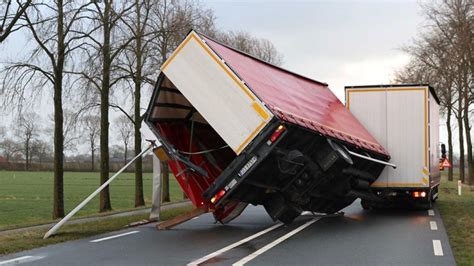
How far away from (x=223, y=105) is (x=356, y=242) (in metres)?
3.46

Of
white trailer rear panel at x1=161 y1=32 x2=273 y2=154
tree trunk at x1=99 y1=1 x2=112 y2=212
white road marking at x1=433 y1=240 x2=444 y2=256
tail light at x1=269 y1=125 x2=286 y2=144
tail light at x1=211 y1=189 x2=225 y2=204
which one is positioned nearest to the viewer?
white road marking at x1=433 y1=240 x2=444 y2=256

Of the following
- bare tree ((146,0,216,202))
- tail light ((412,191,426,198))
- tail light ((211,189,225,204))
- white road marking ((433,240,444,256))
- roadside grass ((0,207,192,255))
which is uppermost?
bare tree ((146,0,216,202))

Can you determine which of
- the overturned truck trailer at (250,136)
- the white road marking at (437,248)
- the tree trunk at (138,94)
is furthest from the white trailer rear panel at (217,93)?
the tree trunk at (138,94)

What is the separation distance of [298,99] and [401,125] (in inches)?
180

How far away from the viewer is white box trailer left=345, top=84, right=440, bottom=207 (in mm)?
14633

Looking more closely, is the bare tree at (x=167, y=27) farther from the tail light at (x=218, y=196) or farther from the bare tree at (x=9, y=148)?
the bare tree at (x=9, y=148)

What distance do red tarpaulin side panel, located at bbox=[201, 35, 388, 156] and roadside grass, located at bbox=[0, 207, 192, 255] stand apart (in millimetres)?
4577

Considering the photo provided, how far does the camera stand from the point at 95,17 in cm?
1708

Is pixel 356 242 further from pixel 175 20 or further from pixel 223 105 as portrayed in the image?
pixel 175 20

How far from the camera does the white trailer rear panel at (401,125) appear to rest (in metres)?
14.6

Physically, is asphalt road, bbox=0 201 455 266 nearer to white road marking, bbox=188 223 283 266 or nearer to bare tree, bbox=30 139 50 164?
white road marking, bbox=188 223 283 266

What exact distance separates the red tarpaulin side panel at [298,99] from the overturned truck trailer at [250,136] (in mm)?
32

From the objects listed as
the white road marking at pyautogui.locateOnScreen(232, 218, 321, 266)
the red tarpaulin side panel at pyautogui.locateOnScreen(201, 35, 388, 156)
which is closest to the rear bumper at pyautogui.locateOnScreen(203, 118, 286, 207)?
the red tarpaulin side panel at pyautogui.locateOnScreen(201, 35, 388, 156)

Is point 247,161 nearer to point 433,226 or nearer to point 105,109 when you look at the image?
point 433,226
